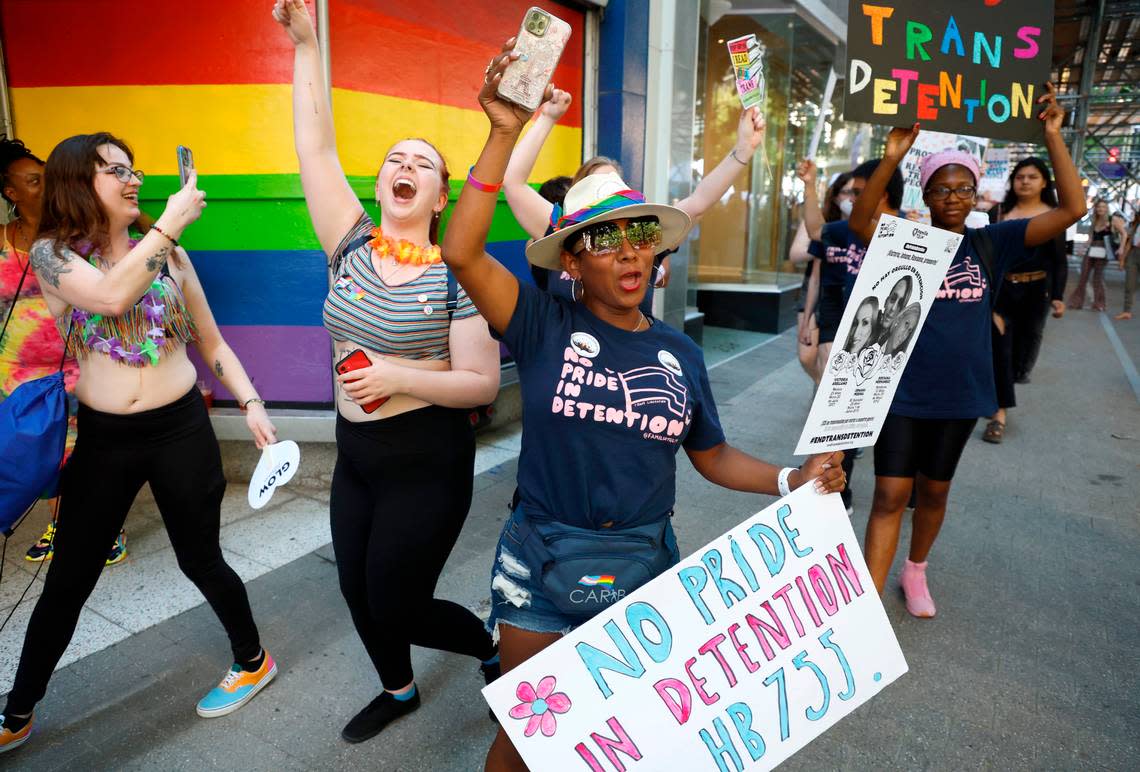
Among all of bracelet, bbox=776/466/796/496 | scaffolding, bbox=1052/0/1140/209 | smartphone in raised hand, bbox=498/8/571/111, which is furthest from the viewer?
scaffolding, bbox=1052/0/1140/209

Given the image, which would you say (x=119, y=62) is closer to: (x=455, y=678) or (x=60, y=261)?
(x=60, y=261)

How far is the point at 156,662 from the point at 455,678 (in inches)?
46.1

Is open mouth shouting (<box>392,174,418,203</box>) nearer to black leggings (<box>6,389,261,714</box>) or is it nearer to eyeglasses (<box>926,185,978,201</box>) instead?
black leggings (<box>6,389,261,714</box>)

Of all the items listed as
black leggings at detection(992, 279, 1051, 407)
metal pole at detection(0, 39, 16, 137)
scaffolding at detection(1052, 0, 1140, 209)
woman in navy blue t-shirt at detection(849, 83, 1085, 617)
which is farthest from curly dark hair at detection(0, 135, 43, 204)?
scaffolding at detection(1052, 0, 1140, 209)

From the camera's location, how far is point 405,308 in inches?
93.3

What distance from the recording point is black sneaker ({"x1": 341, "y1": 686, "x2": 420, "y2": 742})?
2.69m

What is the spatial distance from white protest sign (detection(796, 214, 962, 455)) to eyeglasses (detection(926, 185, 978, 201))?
578mm

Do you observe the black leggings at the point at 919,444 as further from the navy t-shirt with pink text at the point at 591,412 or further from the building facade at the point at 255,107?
the building facade at the point at 255,107

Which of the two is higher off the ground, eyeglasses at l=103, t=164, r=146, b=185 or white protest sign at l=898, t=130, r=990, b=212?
white protest sign at l=898, t=130, r=990, b=212

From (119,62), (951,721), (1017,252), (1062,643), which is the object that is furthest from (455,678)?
(119,62)

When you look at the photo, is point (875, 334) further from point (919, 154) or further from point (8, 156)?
point (919, 154)

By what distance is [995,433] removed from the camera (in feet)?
20.8

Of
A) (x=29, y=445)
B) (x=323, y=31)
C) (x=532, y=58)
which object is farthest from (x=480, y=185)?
(x=323, y=31)

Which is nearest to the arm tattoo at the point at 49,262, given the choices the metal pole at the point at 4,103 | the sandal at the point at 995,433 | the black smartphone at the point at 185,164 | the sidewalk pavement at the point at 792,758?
the black smartphone at the point at 185,164
